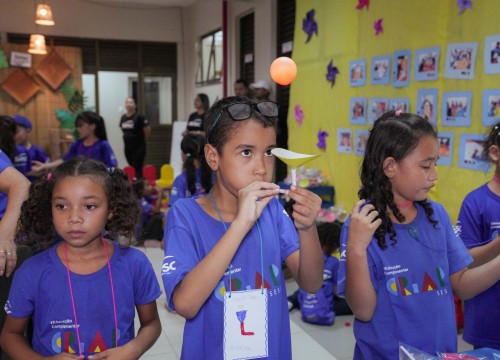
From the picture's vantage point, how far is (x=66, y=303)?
1367mm

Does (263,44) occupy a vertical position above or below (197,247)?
above

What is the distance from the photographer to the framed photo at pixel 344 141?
4.69 metres

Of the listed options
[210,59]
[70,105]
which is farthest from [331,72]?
[70,105]

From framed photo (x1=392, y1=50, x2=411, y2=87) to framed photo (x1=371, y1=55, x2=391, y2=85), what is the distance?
3.1 inches

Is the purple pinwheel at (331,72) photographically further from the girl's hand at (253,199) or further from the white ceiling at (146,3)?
the white ceiling at (146,3)

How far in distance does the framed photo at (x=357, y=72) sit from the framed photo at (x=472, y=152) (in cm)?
132

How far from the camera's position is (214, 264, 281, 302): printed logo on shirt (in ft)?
4.07

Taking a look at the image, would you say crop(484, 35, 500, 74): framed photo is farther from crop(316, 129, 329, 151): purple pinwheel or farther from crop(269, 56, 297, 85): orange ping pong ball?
crop(316, 129, 329, 151): purple pinwheel

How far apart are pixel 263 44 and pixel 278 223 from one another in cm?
549

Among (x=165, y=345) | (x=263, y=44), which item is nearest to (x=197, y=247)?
(x=165, y=345)

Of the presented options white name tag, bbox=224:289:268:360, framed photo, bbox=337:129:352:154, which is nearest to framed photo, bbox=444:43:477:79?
framed photo, bbox=337:129:352:154

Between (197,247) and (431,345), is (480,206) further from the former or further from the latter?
(197,247)

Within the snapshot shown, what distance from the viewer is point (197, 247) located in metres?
1.24

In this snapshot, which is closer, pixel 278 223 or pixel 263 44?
pixel 278 223
